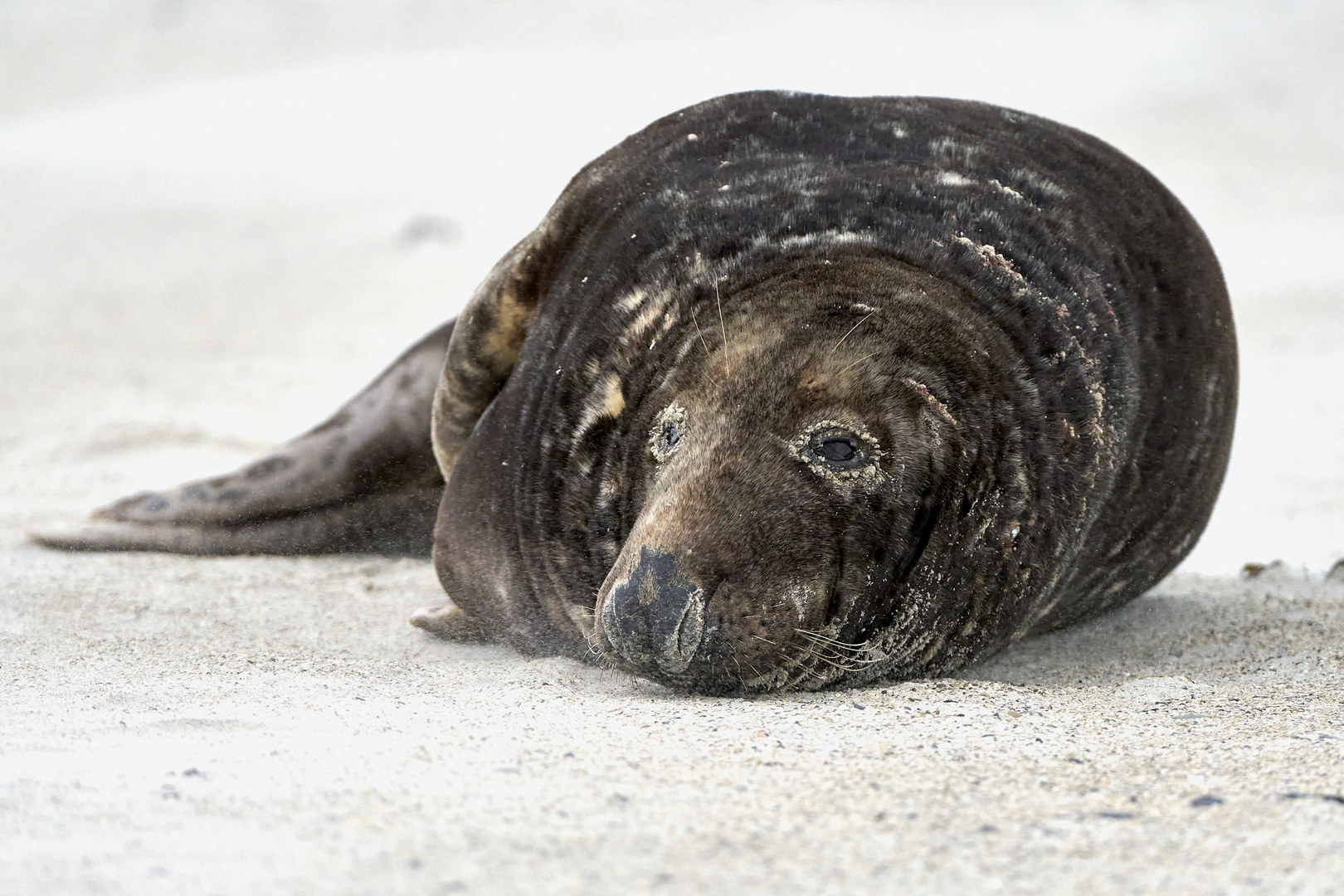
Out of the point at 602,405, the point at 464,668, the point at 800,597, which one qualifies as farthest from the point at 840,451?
the point at 464,668

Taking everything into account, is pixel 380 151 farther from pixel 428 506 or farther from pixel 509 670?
pixel 509 670

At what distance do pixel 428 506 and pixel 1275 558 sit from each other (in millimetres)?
2994

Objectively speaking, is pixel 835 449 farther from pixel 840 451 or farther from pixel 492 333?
pixel 492 333

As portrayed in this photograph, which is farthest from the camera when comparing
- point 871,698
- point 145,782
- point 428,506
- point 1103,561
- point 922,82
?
point 922,82

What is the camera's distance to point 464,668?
357cm

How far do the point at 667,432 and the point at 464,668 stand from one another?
785 millimetres

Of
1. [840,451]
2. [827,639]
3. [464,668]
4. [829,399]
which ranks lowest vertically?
[464,668]

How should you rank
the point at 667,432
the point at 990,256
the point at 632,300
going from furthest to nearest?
the point at 632,300, the point at 990,256, the point at 667,432

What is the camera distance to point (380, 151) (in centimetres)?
1480

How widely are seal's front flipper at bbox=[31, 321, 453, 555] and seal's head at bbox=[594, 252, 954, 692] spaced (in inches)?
74.7

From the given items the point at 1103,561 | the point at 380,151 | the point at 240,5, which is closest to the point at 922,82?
the point at 380,151

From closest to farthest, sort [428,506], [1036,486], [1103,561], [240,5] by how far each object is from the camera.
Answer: [1036,486]
[1103,561]
[428,506]
[240,5]

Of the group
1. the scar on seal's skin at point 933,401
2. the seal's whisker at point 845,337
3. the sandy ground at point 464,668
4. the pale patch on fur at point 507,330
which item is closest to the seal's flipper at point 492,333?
the pale patch on fur at point 507,330

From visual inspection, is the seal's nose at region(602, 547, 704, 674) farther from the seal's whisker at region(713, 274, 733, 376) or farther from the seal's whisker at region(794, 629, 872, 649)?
the seal's whisker at region(713, 274, 733, 376)
